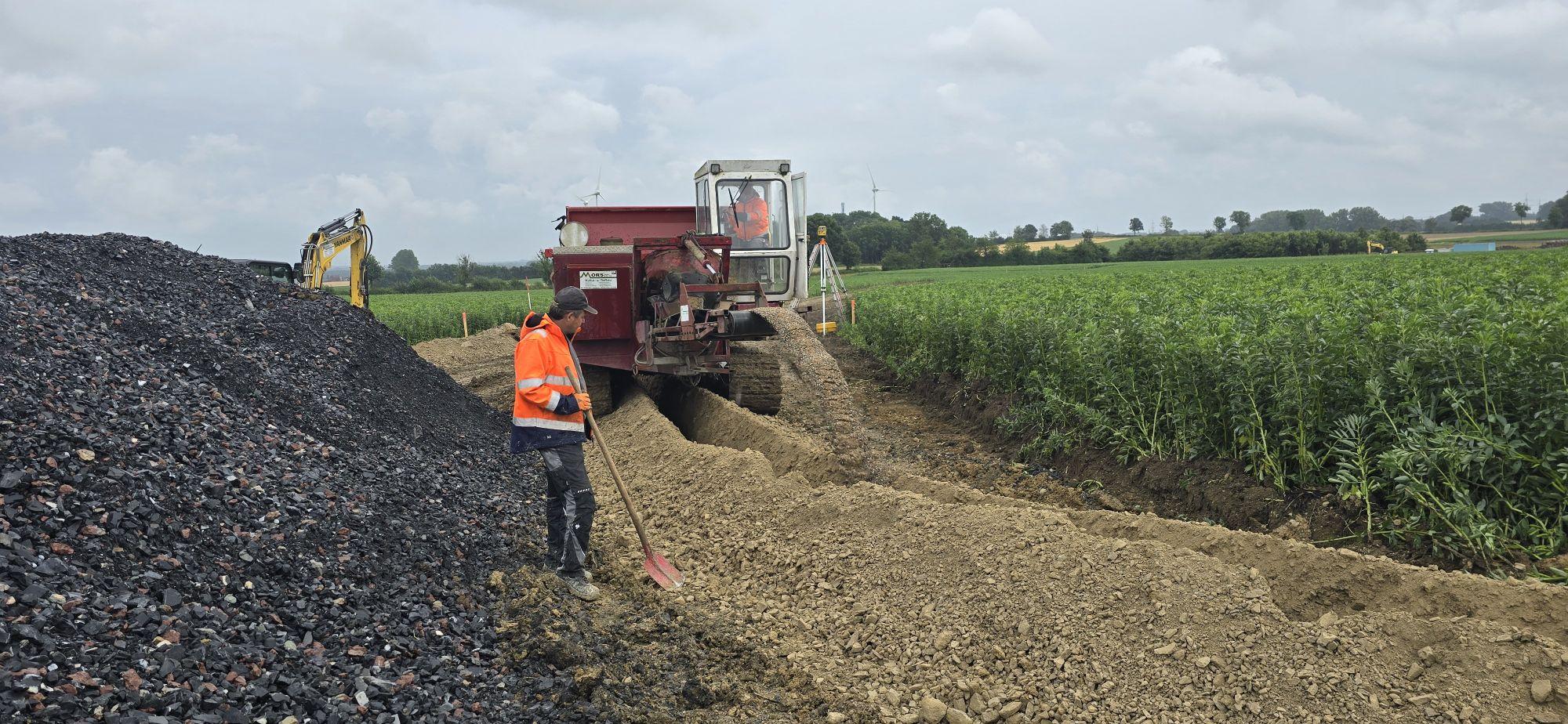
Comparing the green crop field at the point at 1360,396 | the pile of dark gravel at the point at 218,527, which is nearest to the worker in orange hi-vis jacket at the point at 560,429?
the pile of dark gravel at the point at 218,527

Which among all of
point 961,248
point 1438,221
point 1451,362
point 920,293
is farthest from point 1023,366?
point 1438,221

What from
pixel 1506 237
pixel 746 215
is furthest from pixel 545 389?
pixel 1506 237

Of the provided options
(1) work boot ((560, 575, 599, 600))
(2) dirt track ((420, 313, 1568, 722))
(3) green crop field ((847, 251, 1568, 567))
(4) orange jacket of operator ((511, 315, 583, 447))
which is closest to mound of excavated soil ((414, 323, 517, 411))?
(4) orange jacket of operator ((511, 315, 583, 447))

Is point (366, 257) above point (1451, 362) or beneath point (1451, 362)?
above

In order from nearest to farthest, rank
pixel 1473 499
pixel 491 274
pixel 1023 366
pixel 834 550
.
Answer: pixel 1473 499 → pixel 834 550 → pixel 1023 366 → pixel 491 274

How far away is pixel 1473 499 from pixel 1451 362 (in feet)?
2.69

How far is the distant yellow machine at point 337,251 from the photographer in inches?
651

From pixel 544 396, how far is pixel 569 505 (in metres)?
0.69

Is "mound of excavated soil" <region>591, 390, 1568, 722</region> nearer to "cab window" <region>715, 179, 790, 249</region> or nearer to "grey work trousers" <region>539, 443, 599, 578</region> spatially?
"grey work trousers" <region>539, 443, 599, 578</region>

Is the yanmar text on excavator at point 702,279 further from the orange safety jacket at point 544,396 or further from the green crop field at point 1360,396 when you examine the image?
the orange safety jacket at point 544,396

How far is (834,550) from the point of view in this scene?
235 inches

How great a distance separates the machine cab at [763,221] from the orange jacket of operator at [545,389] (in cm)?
680

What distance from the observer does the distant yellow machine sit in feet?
54.3

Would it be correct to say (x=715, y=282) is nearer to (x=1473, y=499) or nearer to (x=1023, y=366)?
(x=1023, y=366)
